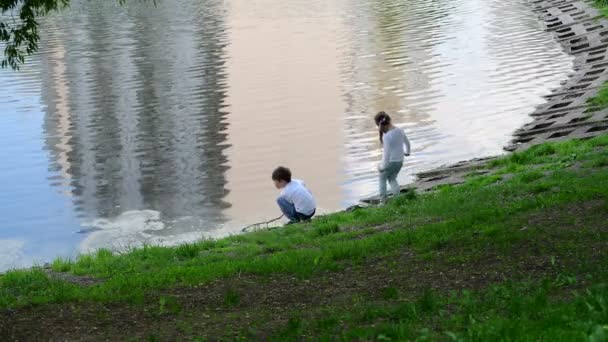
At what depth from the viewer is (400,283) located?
10656mm

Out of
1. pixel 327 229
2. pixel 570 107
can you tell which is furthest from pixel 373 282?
pixel 570 107

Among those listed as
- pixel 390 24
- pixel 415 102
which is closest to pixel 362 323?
pixel 415 102

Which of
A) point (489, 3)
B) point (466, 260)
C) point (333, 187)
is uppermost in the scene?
point (466, 260)

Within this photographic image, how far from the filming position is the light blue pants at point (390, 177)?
19219mm

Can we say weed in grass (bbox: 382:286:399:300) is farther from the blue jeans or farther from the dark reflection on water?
the dark reflection on water

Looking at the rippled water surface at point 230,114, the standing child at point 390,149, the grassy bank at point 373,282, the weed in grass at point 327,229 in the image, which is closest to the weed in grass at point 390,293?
the grassy bank at point 373,282

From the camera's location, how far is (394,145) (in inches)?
744

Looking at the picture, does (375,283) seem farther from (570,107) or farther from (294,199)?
(570,107)

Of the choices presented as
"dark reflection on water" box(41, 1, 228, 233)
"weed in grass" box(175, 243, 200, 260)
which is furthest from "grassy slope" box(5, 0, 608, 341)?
"dark reflection on water" box(41, 1, 228, 233)

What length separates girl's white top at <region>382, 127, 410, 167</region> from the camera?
18.9 m

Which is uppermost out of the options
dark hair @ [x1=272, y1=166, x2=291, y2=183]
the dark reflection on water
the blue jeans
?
dark hair @ [x1=272, y1=166, x2=291, y2=183]

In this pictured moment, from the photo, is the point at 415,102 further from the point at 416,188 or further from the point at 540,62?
the point at 416,188

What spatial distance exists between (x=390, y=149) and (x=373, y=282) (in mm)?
8303

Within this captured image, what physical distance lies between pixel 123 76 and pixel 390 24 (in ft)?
59.0
